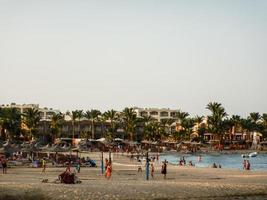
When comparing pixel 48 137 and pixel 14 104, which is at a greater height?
pixel 14 104

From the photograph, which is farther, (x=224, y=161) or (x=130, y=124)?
(x=130, y=124)

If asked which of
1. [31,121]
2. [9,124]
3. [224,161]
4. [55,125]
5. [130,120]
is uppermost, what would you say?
[130,120]

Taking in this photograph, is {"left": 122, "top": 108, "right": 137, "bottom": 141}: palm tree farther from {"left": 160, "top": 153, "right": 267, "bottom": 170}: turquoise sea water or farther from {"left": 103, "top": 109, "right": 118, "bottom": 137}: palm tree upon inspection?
{"left": 160, "top": 153, "right": 267, "bottom": 170}: turquoise sea water

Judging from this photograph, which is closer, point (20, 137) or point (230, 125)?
point (20, 137)

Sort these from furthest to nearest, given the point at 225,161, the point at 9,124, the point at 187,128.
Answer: the point at 187,128 < the point at 9,124 < the point at 225,161

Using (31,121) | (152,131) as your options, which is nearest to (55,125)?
(31,121)

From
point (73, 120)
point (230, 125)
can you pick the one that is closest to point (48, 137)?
point (73, 120)

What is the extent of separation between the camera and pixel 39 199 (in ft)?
71.4

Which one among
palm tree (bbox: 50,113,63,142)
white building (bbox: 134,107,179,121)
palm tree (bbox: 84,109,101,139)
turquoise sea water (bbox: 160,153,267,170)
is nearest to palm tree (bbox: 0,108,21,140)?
palm tree (bbox: 50,113,63,142)

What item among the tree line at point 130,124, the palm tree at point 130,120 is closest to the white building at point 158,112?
the tree line at point 130,124

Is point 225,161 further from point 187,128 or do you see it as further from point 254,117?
point 254,117

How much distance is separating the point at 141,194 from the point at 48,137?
9914 cm

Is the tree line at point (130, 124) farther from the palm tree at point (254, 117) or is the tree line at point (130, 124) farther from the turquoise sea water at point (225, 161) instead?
the turquoise sea water at point (225, 161)

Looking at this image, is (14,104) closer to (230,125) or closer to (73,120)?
(73,120)
